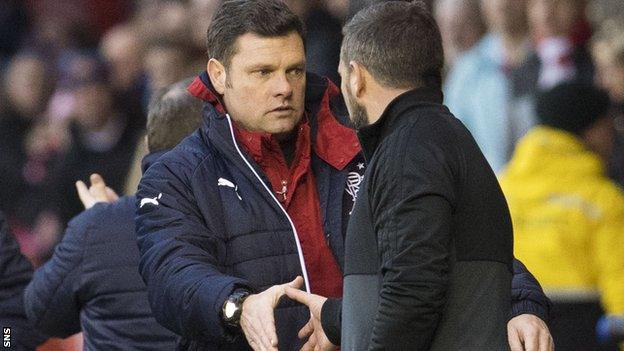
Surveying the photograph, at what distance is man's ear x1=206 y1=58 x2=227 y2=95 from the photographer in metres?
5.41

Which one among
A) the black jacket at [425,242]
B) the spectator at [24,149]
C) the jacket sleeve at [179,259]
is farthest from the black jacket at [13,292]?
the spectator at [24,149]

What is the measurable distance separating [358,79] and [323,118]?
68cm

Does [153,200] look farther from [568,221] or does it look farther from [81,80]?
[81,80]

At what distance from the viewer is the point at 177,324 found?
4.91 m

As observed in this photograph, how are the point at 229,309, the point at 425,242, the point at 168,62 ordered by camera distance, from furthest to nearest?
the point at 168,62 < the point at 229,309 < the point at 425,242

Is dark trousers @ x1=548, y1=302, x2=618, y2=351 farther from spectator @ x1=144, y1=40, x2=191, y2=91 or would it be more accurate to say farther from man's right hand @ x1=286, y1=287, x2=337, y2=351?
spectator @ x1=144, y1=40, x2=191, y2=91

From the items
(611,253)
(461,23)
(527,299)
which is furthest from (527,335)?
(461,23)

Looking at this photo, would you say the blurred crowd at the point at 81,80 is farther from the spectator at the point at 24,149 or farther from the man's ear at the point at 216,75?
the man's ear at the point at 216,75

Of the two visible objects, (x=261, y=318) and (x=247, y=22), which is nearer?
(x=261, y=318)

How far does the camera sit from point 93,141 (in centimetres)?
1131

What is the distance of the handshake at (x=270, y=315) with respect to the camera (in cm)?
462

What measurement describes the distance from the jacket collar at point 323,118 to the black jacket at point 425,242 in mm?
611

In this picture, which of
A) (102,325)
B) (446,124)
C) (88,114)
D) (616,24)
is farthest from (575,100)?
(88,114)
